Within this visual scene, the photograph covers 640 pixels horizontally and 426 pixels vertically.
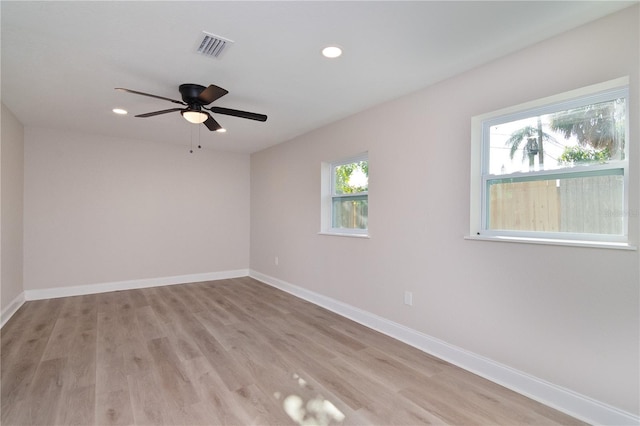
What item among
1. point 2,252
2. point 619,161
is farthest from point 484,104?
point 2,252

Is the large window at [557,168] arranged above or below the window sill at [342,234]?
above

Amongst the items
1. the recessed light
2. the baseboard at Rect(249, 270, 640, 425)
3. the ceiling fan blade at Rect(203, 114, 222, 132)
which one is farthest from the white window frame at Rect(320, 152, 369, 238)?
the recessed light

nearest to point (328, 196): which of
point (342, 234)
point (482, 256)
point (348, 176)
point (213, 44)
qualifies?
point (348, 176)

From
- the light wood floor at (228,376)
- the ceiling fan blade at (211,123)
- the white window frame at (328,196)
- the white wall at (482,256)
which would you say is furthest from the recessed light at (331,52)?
the light wood floor at (228,376)

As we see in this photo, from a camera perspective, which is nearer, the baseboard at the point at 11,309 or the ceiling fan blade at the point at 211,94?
the ceiling fan blade at the point at 211,94

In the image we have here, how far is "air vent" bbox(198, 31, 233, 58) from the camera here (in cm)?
211

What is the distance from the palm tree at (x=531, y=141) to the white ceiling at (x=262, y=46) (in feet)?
1.97

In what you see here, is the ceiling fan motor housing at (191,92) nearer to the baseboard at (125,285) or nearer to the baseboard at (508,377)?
the baseboard at (508,377)

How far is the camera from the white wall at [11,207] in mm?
3430

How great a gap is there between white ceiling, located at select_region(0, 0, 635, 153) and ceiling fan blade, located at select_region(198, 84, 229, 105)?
0.62 feet

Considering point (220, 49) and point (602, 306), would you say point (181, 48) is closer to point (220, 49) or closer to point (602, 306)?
point (220, 49)

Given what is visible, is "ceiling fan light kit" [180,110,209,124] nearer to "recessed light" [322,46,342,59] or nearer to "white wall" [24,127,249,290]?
"recessed light" [322,46,342,59]

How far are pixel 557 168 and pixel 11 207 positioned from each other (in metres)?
5.62

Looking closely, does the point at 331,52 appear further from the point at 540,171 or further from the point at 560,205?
the point at 560,205
